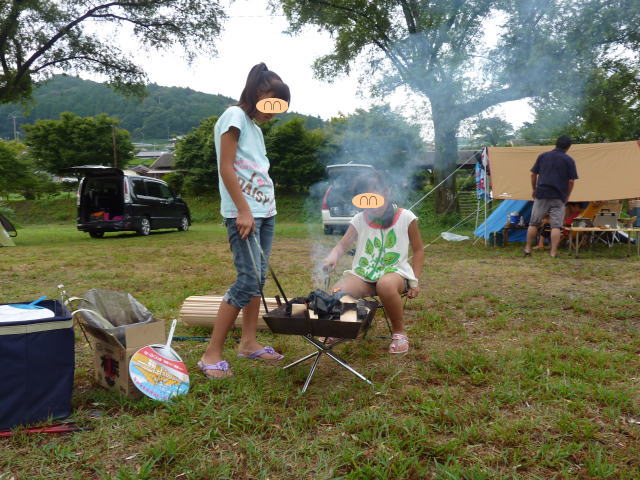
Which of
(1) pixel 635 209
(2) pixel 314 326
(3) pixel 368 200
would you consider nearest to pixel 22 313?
(2) pixel 314 326

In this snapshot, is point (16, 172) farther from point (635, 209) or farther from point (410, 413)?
point (635, 209)

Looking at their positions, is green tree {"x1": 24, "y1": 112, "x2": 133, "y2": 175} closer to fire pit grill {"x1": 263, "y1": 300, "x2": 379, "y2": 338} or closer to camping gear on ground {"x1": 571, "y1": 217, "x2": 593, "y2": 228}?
camping gear on ground {"x1": 571, "y1": 217, "x2": 593, "y2": 228}

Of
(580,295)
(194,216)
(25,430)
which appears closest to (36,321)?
(25,430)

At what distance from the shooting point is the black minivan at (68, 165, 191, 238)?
1020 centimetres

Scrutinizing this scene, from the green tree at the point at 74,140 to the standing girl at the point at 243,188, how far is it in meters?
30.9

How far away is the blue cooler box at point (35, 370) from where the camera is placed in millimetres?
1678

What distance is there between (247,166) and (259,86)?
414 mm

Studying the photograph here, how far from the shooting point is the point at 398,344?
8.88 feet

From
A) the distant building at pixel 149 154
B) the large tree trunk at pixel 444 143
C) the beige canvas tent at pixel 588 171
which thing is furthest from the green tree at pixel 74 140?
the distant building at pixel 149 154

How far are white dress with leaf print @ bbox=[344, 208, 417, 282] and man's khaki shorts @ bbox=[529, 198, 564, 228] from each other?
14.4ft

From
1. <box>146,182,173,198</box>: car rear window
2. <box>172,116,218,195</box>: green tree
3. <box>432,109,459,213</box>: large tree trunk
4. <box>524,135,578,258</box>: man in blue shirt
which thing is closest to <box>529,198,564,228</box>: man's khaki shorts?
<box>524,135,578,258</box>: man in blue shirt

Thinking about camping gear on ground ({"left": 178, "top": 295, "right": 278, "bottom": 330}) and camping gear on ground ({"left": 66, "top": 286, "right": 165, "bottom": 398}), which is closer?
camping gear on ground ({"left": 66, "top": 286, "right": 165, "bottom": 398})

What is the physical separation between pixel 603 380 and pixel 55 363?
257cm

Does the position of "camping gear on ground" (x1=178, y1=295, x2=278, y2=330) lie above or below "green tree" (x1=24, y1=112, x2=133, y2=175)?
below
